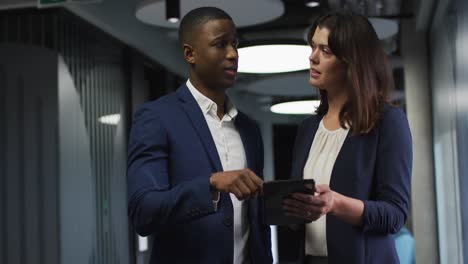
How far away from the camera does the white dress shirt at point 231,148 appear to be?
181 centimetres

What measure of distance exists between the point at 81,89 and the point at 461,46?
112 inches

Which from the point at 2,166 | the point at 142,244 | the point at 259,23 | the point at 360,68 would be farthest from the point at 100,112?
the point at 360,68

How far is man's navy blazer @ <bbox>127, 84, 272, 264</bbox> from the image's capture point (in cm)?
161

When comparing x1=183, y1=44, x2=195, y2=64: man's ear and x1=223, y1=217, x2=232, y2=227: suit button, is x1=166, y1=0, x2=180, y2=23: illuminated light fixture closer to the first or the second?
x1=183, y1=44, x2=195, y2=64: man's ear

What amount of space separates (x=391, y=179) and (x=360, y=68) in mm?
312

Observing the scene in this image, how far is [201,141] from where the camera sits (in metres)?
1.77

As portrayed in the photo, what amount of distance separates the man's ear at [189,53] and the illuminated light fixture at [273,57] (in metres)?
3.08

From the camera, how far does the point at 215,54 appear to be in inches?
73.5

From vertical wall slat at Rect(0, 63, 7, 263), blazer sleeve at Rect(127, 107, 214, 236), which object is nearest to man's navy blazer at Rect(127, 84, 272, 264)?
blazer sleeve at Rect(127, 107, 214, 236)

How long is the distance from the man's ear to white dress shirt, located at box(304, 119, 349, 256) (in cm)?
44

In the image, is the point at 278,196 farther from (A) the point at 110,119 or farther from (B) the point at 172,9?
(A) the point at 110,119

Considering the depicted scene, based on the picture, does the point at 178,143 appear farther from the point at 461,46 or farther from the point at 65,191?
the point at 65,191

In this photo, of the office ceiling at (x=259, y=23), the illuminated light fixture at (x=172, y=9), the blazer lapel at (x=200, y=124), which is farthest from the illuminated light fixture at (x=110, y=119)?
the blazer lapel at (x=200, y=124)

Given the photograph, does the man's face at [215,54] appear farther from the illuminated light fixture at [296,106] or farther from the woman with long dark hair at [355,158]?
the illuminated light fixture at [296,106]
